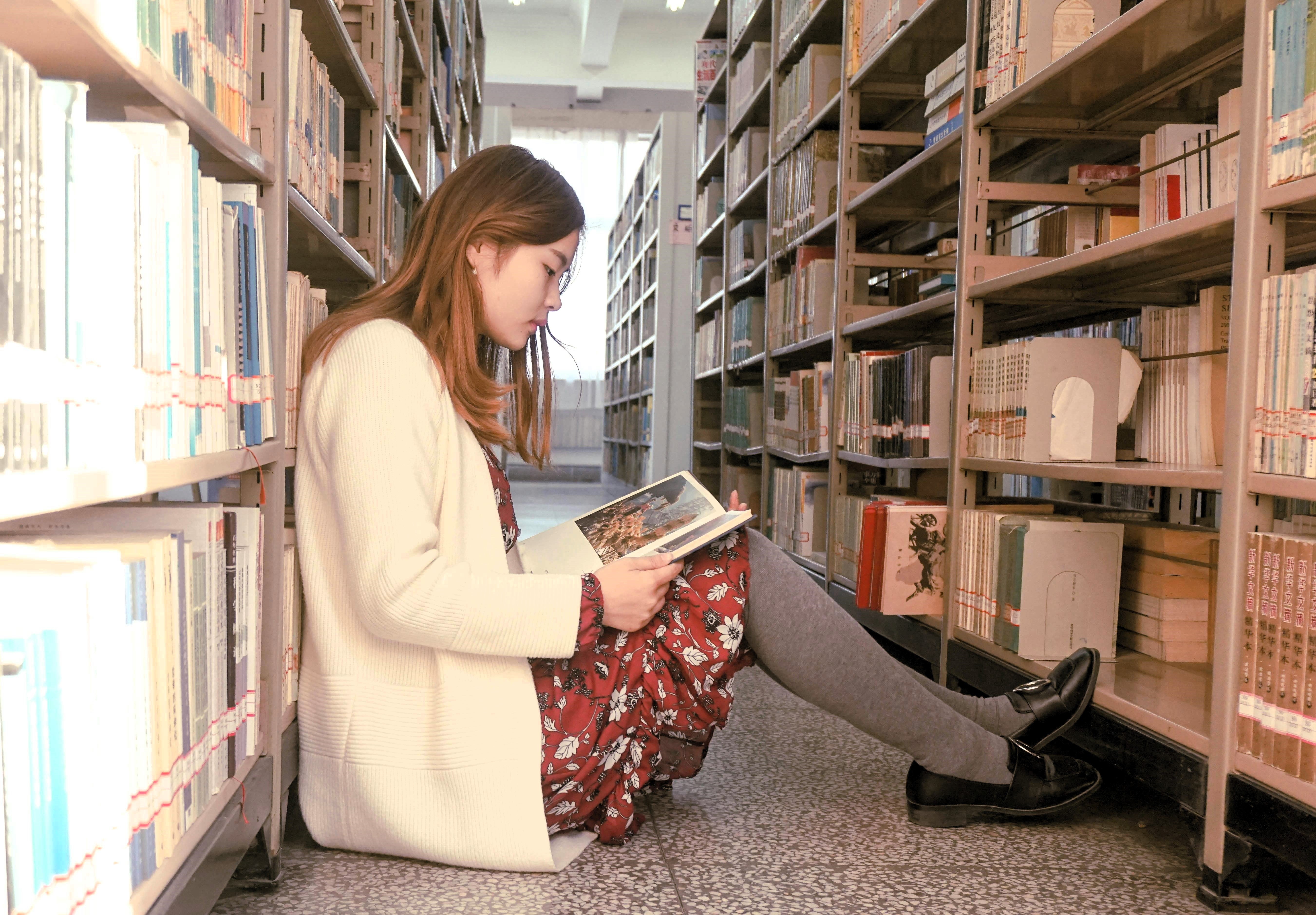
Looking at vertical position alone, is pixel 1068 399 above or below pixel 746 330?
below

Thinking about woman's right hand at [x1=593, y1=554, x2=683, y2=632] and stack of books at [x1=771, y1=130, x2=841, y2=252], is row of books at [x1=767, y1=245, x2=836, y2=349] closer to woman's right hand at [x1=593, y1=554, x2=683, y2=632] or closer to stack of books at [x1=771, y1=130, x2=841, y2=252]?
stack of books at [x1=771, y1=130, x2=841, y2=252]

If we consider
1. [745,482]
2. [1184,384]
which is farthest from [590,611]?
[745,482]

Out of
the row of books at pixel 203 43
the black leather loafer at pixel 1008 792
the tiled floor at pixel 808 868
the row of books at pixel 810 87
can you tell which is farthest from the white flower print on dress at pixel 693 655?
the row of books at pixel 810 87

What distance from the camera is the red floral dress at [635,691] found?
1182 millimetres

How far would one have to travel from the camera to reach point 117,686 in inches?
26.9

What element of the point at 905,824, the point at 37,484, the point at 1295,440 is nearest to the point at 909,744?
the point at 905,824

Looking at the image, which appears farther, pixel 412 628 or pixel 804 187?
pixel 804 187

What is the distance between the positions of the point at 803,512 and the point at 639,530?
Answer: 1.93 metres

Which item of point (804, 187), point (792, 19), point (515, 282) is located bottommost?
point (515, 282)

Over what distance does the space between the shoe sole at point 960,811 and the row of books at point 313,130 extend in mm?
1192

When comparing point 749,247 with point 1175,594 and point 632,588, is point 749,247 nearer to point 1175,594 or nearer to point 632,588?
point 1175,594

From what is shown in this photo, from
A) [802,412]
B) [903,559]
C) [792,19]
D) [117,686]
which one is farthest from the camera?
[792,19]

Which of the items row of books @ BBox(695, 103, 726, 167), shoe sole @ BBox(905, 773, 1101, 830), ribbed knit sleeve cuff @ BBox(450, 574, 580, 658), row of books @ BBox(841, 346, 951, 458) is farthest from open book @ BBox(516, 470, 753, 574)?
row of books @ BBox(695, 103, 726, 167)

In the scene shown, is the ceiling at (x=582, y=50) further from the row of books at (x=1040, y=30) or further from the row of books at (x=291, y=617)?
the row of books at (x=291, y=617)
